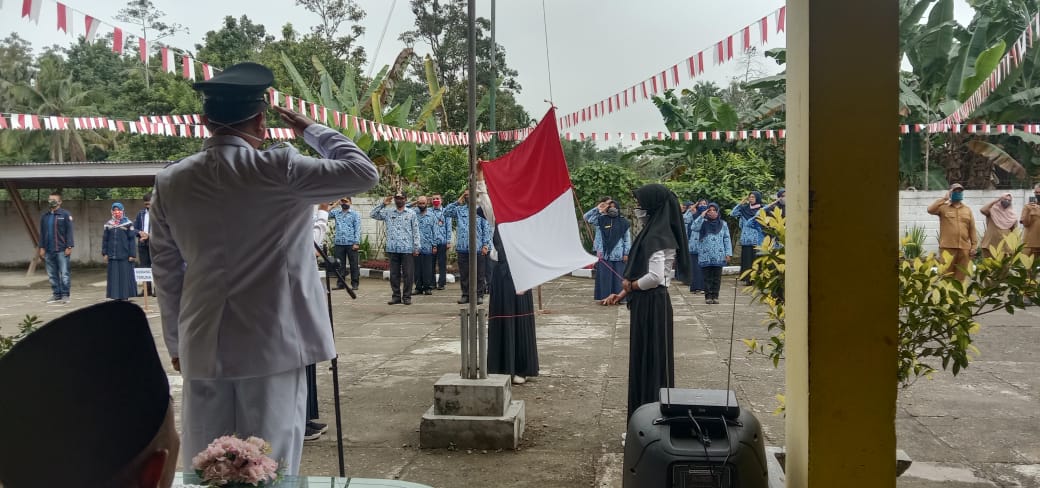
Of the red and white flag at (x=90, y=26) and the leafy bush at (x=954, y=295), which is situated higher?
the red and white flag at (x=90, y=26)

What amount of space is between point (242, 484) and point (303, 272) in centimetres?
95

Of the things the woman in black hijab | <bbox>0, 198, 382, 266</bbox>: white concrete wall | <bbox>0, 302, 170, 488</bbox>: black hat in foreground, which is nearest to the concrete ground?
the woman in black hijab

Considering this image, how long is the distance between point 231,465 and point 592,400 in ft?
15.2

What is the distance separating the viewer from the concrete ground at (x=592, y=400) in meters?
4.44

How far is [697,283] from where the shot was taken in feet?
46.3

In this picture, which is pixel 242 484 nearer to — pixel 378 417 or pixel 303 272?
pixel 303 272

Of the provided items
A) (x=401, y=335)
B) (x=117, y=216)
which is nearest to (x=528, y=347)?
(x=401, y=335)

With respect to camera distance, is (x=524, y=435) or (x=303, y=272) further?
(x=524, y=435)

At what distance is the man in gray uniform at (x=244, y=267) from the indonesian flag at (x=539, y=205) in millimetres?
2750

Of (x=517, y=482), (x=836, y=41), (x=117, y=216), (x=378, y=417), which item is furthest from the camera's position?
(x=117, y=216)

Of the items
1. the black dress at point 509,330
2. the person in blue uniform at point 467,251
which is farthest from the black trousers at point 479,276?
the black dress at point 509,330

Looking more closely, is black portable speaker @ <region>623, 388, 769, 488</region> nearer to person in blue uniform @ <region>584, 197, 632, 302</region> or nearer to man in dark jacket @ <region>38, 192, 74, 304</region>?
person in blue uniform @ <region>584, 197, 632, 302</region>

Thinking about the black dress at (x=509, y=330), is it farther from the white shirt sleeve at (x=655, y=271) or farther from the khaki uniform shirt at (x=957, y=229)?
the khaki uniform shirt at (x=957, y=229)

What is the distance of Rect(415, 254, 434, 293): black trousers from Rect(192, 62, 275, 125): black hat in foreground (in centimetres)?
1162
